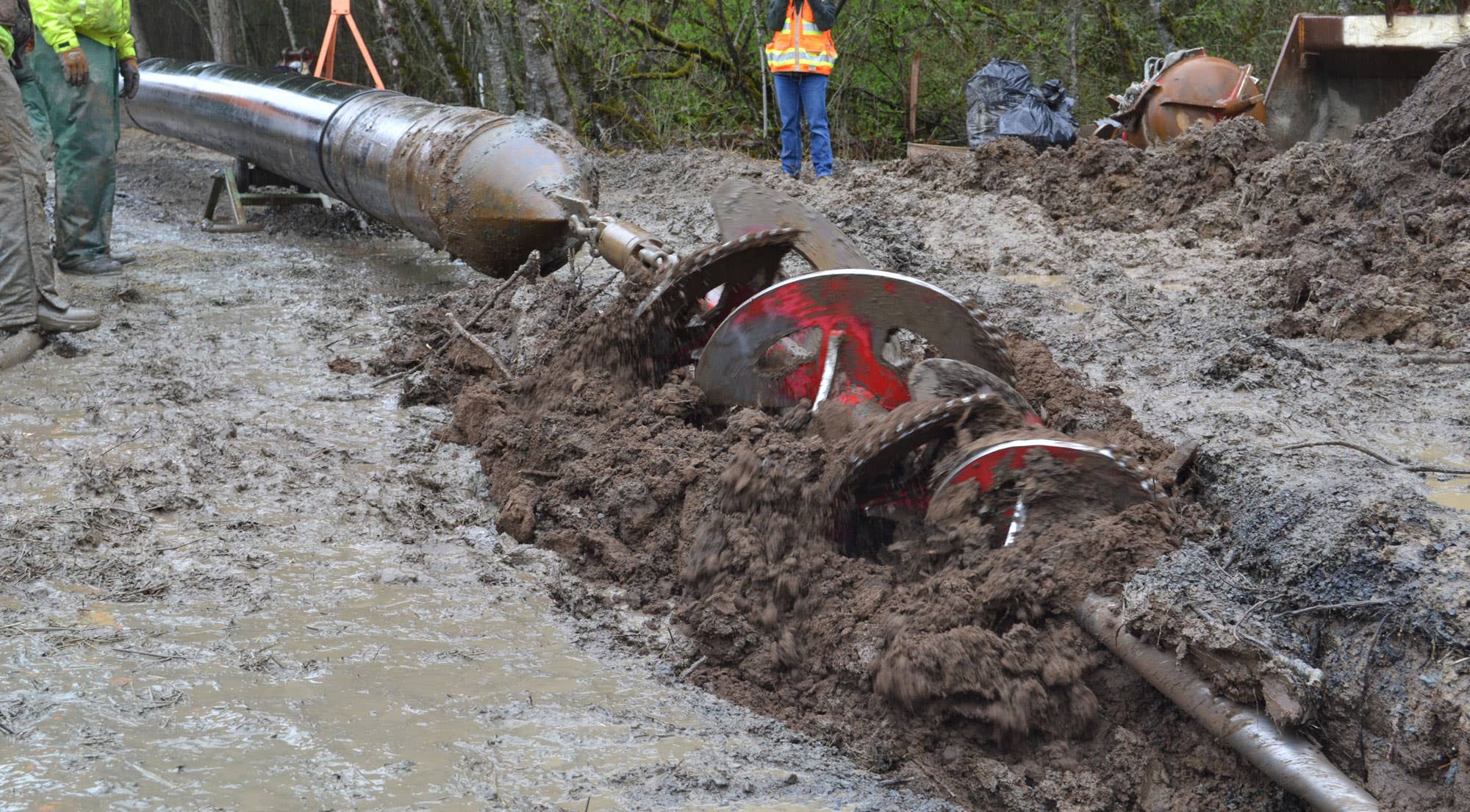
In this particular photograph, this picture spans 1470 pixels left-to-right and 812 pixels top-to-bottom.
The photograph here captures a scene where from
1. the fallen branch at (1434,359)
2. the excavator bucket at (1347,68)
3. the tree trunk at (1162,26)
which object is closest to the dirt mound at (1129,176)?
the excavator bucket at (1347,68)

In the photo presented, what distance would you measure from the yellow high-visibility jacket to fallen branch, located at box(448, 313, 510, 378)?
3.28 metres

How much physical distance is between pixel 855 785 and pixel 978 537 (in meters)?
0.67

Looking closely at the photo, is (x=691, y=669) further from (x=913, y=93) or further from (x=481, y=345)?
(x=913, y=93)

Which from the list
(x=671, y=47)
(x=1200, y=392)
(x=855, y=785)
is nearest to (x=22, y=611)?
(x=855, y=785)

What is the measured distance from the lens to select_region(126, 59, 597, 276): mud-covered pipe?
17.6ft

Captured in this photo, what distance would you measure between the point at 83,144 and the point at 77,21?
0.74 m

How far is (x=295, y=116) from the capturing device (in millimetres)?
7332

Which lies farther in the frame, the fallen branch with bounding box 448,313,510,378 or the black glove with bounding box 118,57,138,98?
the black glove with bounding box 118,57,138,98

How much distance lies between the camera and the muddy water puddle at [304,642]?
2.24 meters

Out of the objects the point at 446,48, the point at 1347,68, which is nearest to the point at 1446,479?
the point at 1347,68

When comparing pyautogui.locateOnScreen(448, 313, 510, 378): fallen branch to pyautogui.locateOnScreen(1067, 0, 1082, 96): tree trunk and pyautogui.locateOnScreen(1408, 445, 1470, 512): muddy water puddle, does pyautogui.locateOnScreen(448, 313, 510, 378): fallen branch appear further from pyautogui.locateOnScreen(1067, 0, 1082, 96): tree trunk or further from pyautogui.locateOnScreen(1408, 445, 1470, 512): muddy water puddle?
pyautogui.locateOnScreen(1067, 0, 1082, 96): tree trunk

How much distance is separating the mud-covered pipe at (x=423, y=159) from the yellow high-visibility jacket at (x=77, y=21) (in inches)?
40.2

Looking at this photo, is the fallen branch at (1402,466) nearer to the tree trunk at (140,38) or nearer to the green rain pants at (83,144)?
the green rain pants at (83,144)

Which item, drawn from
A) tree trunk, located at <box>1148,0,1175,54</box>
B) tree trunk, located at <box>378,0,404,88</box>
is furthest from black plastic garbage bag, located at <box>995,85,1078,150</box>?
tree trunk, located at <box>378,0,404,88</box>
